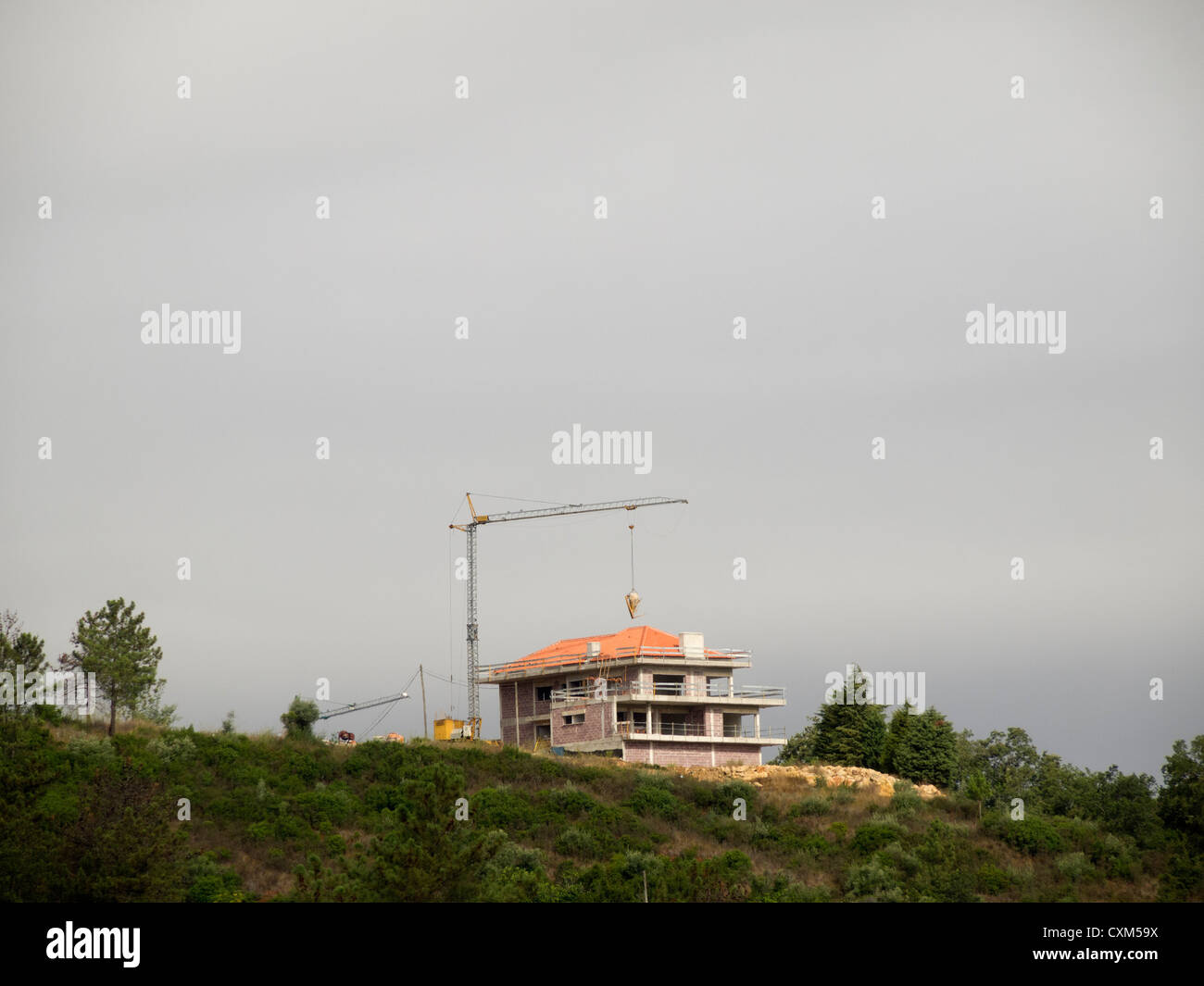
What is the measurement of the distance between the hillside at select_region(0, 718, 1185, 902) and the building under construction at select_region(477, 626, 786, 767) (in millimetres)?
4019

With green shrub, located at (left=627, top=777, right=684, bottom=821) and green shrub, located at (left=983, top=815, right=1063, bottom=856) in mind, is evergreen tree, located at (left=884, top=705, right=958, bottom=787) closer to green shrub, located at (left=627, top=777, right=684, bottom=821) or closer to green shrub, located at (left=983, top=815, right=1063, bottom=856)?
green shrub, located at (left=983, top=815, right=1063, bottom=856)

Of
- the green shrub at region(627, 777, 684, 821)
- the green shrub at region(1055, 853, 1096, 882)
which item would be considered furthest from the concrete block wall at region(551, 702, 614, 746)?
the green shrub at region(1055, 853, 1096, 882)

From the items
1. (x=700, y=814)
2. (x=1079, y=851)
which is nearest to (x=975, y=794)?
(x=1079, y=851)

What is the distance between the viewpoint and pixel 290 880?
53.9m

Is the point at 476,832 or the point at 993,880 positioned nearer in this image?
the point at 476,832

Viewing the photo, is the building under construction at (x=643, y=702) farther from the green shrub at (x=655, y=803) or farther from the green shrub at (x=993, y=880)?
the green shrub at (x=993, y=880)

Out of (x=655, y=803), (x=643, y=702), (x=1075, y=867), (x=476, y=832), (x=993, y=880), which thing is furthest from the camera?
(x=643, y=702)

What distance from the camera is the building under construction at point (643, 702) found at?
79125 millimetres

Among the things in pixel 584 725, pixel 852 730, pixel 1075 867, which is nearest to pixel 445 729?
pixel 584 725

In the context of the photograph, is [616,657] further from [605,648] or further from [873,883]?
[873,883]

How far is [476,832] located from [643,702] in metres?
23.1

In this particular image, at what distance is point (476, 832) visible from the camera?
56.8 m

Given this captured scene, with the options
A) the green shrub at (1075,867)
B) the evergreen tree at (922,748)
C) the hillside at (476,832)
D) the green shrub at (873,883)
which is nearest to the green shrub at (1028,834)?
the hillside at (476,832)
